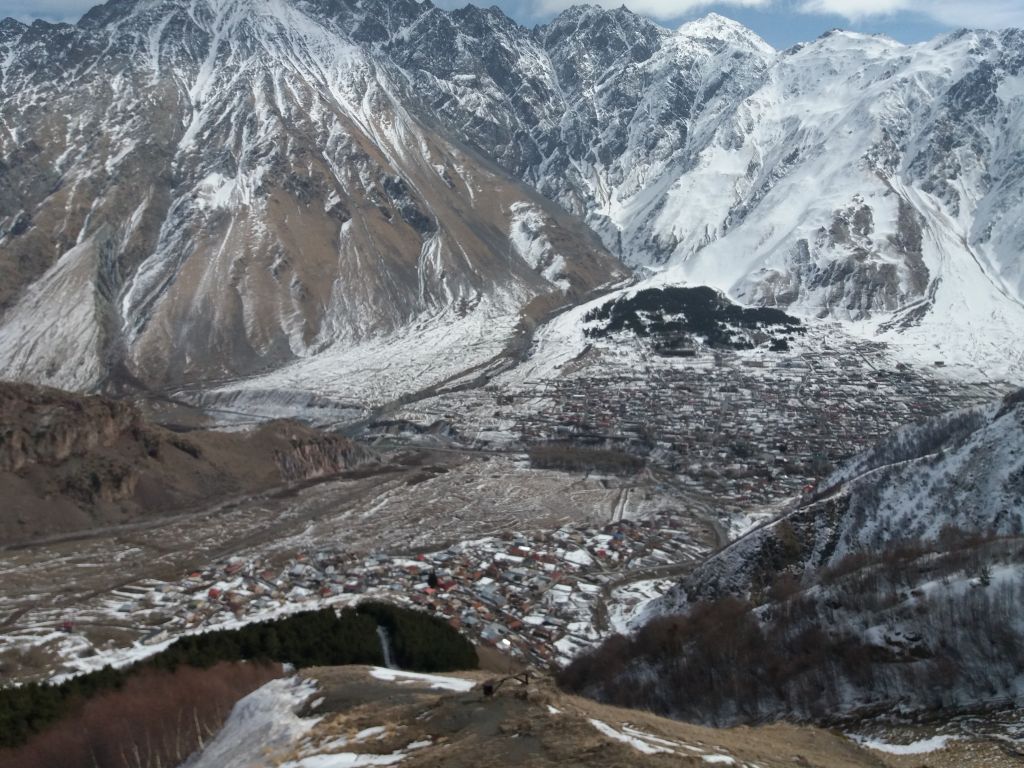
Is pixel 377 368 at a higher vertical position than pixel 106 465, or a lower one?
higher

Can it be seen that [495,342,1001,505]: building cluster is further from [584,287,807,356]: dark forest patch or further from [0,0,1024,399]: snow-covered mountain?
[0,0,1024,399]: snow-covered mountain

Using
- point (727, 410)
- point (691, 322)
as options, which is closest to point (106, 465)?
point (727, 410)

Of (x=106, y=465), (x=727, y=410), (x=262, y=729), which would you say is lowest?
(x=727, y=410)

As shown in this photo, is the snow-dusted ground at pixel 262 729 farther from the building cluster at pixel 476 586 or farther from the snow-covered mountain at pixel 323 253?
the snow-covered mountain at pixel 323 253

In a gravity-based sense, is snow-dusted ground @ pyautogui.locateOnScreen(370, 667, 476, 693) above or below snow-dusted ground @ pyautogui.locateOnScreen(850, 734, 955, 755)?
above

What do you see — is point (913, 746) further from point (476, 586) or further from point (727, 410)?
point (727, 410)

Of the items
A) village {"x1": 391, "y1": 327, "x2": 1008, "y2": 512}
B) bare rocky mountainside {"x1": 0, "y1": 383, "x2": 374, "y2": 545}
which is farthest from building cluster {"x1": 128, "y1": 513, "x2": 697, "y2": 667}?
village {"x1": 391, "y1": 327, "x2": 1008, "y2": 512}
